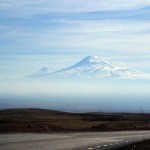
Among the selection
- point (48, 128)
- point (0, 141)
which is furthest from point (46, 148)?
point (48, 128)

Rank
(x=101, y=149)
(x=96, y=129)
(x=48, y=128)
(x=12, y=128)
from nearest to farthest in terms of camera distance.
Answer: (x=101, y=149), (x=12, y=128), (x=48, y=128), (x=96, y=129)

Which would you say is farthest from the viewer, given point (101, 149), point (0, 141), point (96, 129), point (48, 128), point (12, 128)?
point (96, 129)

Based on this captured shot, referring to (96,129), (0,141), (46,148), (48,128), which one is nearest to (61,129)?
(48,128)

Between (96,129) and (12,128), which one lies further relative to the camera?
(96,129)

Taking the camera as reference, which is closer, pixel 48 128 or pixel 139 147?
pixel 139 147

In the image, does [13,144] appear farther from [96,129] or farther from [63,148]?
[96,129]

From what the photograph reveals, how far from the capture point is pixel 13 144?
97.5 ft

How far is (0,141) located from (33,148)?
4466mm

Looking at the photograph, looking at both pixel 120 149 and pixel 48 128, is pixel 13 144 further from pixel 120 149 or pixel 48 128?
pixel 48 128

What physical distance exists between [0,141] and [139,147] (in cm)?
846

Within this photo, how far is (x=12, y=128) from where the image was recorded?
4481 cm

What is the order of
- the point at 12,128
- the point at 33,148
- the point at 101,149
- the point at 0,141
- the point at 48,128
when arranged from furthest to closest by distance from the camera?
the point at 48,128 < the point at 12,128 < the point at 0,141 < the point at 101,149 < the point at 33,148

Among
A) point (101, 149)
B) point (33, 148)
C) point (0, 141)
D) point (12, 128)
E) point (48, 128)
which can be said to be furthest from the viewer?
point (48, 128)

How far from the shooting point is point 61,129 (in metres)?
48.8
